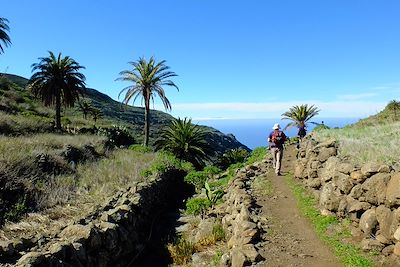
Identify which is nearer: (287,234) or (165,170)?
(287,234)

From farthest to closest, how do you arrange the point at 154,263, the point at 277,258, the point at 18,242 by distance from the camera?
the point at 154,263 < the point at 277,258 < the point at 18,242

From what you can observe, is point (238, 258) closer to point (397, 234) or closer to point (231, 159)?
point (397, 234)

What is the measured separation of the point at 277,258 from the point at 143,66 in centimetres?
2703

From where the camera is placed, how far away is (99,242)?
7.99m

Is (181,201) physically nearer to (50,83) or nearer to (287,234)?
(287,234)

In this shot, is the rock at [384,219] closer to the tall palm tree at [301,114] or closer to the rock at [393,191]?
the rock at [393,191]

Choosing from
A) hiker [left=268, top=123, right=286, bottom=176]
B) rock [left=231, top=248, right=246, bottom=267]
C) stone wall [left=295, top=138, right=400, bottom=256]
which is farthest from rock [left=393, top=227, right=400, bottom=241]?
hiker [left=268, top=123, right=286, bottom=176]

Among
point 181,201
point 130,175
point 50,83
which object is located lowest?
point 181,201

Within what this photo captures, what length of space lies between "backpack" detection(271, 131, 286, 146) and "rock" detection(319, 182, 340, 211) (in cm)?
509

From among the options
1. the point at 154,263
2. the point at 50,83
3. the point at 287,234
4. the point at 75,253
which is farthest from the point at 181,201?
the point at 50,83

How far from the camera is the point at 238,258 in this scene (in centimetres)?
760

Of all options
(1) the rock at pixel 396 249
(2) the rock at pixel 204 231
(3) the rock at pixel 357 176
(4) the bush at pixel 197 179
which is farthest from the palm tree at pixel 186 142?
(1) the rock at pixel 396 249

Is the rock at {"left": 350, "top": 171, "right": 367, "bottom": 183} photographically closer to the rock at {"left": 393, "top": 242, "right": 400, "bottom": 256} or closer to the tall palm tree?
the rock at {"left": 393, "top": 242, "right": 400, "bottom": 256}

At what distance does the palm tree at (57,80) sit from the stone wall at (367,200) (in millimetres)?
28557
